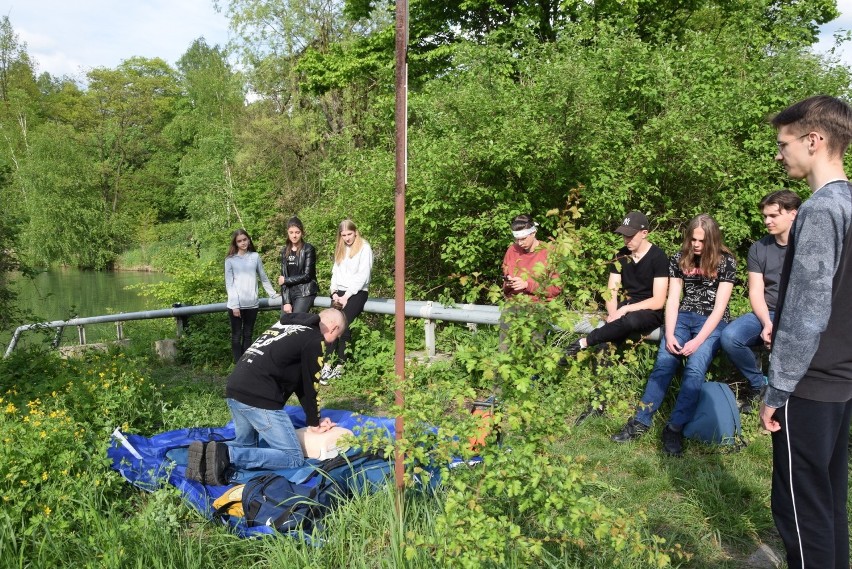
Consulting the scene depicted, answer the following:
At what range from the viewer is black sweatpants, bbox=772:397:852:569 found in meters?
2.43

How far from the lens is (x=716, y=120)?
7301 mm

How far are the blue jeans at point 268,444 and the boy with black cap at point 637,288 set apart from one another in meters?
2.15

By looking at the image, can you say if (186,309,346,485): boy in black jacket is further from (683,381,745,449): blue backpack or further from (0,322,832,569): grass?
(683,381,745,449): blue backpack

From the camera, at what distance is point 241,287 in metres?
8.12

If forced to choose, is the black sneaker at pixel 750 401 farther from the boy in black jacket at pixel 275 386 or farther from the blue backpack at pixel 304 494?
the boy in black jacket at pixel 275 386

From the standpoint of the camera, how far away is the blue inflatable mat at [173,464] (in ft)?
13.6

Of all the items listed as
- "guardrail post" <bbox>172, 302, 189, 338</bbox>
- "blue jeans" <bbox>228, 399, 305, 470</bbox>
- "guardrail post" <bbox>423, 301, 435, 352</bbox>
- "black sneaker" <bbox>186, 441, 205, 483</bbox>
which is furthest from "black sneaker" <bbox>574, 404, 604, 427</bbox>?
"guardrail post" <bbox>172, 302, 189, 338</bbox>

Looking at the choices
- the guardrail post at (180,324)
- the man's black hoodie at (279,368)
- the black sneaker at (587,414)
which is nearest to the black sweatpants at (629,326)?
the black sneaker at (587,414)

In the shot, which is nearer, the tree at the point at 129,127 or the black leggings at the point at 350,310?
the black leggings at the point at 350,310

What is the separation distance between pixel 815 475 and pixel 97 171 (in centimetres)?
4544

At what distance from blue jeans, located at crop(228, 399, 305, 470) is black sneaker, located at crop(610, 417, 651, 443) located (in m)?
2.26

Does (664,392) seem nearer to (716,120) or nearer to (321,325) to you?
(321,325)

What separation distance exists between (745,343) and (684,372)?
1.58 ft

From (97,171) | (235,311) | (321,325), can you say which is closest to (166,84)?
(97,171)
